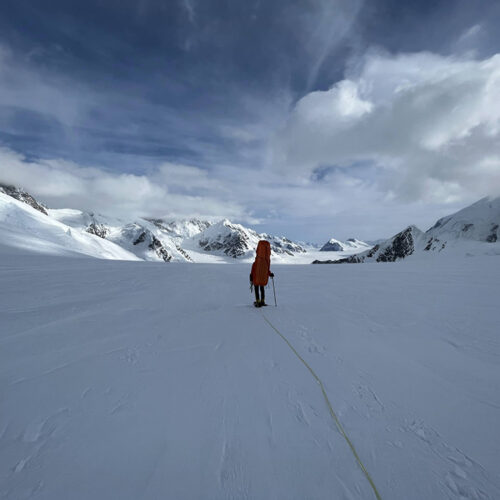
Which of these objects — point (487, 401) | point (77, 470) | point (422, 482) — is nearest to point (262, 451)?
point (422, 482)

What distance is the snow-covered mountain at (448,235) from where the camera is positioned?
406 ft

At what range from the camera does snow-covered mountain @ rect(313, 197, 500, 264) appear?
12375cm

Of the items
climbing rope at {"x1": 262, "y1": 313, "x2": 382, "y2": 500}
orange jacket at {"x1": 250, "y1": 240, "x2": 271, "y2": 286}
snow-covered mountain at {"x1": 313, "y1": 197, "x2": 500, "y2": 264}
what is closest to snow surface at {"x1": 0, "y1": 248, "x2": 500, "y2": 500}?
climbing rope at {"x1": 262, "y1": 313, "x2": 382, "y2": 500}

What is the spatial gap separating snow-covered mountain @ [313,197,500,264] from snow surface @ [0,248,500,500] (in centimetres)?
12436

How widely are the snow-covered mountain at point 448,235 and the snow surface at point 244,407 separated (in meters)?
124

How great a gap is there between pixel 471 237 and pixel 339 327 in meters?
163

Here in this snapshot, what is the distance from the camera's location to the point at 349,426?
8.59 ft

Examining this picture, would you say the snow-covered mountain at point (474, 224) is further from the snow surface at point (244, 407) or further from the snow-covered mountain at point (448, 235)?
the snow surface at point (244, 407)

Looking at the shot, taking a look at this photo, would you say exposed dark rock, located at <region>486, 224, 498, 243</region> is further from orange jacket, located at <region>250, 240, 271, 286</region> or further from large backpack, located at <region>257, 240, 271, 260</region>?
orange jacket, located at <region>250, 240, 271, 286</region>

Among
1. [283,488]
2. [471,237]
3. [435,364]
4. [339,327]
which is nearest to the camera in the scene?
[283,488]

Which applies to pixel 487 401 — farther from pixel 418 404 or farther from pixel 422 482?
pixel 422 482

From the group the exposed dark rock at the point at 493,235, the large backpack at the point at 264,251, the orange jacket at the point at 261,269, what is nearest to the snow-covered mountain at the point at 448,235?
the exposed dark rock at the point at 493,235

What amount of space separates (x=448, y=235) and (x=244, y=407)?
167972 millimetres

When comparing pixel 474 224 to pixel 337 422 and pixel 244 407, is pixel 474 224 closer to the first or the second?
pixel 337 422
